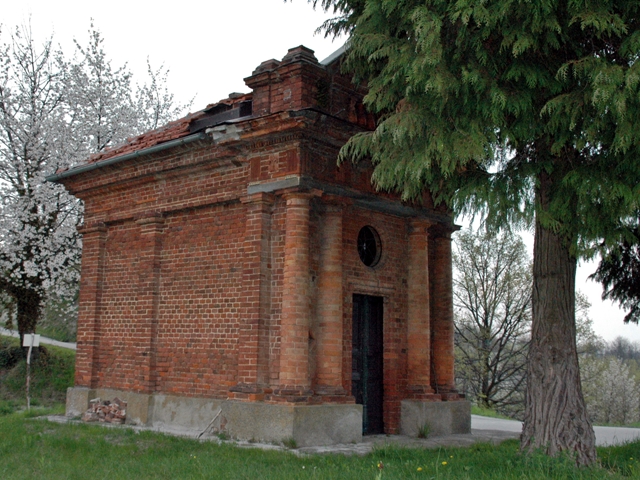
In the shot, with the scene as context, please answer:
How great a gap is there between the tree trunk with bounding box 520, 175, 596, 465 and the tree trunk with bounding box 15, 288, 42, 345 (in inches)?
677

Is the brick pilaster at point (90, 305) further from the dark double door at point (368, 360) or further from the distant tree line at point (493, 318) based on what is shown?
the distant tree line at point (493, 318)

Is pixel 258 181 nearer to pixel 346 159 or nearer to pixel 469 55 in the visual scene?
pixel 346 159

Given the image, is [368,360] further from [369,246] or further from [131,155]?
[131,155]

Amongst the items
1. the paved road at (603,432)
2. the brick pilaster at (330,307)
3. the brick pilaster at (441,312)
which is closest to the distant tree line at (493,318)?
the paved road at (603,432)

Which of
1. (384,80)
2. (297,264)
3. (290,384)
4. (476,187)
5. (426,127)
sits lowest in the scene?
(290,384)

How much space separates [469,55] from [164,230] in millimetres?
6905

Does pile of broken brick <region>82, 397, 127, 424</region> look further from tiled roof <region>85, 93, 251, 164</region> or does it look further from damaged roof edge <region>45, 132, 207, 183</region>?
tiled roof <region>85, 93, 251, 164</region>

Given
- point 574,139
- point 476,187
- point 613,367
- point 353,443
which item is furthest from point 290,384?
point 613,367

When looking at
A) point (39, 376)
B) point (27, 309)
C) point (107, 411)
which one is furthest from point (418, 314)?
point (27, 309)

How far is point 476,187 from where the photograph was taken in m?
7.88

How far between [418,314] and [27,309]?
14.4m

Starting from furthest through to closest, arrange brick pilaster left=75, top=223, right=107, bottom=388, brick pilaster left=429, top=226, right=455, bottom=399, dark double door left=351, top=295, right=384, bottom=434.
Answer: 1. brick pilaster left=75, top=223, right=107, bottom=388
2. brick pilaster left=429, top=226, right=455, bottom=399
3. dark double door left=351, top=295, right=384, bottom=434

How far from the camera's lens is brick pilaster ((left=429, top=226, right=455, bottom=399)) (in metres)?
12.4

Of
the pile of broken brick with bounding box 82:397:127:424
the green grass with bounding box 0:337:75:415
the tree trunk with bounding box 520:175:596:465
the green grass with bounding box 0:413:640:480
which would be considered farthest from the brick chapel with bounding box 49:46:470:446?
the green grass with bounding box 0:337:75:415
